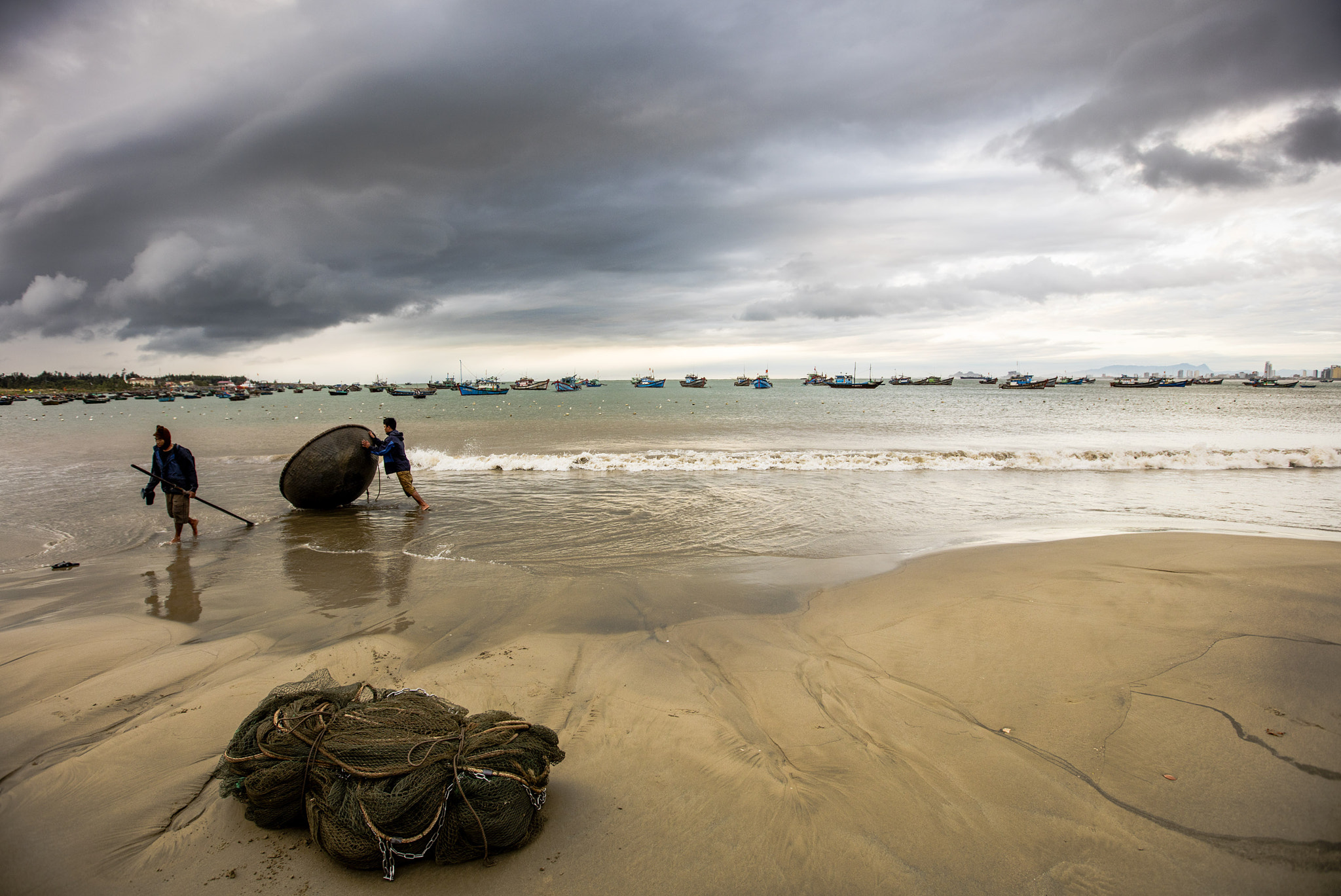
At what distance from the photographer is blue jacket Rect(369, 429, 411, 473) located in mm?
11570

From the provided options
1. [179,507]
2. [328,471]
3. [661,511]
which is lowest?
[661,511]

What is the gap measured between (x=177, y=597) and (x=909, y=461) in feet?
58.5

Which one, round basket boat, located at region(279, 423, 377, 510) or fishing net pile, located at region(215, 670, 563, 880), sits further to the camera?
round basket boat, located at region(279, 423, 377, 510)

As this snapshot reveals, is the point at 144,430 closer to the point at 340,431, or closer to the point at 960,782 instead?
the point at 340,431

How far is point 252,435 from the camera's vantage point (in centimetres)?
3200

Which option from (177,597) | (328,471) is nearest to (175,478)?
(328,471)

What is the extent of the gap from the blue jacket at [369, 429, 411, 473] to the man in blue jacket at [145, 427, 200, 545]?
9.94ft

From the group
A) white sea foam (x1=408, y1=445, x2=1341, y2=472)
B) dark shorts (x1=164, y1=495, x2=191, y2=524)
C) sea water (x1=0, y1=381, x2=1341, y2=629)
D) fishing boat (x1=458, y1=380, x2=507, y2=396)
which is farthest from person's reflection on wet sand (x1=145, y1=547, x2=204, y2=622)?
fishing boat (x1=458, y1=380, x2=507, y2=396)

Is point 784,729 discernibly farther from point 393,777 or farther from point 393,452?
point 393,452

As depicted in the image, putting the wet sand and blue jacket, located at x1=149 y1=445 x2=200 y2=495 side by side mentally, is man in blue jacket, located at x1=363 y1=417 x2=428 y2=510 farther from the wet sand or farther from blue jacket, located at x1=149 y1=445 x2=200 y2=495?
the wet sand

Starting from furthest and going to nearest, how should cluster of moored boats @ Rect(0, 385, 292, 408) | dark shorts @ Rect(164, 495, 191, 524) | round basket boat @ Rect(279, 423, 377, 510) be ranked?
cluster of moored boats @ Rect(0, 385, 292, 408), round basket boat @ Rect(279, 423, 377, 510), dark shorts @ Rect(164, 495, 191, 524)

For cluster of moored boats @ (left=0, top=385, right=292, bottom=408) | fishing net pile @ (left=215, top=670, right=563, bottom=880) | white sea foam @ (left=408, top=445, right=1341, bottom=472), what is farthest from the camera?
cluster of moored boats @ (left=0, top=385, right=292, bottom=408)

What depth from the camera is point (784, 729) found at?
4.00 meters

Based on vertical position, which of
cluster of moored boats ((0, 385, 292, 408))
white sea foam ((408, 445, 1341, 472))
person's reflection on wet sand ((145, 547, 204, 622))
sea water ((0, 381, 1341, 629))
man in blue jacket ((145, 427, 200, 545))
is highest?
cluster of moored boats ((0, 385, 292, 408))
